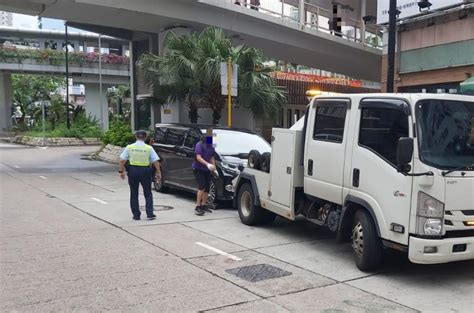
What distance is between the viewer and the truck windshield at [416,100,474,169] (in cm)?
570

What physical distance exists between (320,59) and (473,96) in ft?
68.3

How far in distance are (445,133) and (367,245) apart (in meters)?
1.59

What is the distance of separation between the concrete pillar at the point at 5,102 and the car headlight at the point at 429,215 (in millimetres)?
49574

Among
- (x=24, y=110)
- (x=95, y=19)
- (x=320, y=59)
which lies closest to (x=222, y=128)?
(x=95, y=19)

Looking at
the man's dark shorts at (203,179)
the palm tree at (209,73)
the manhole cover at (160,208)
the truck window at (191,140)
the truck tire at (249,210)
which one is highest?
the palm tree at (209,73)

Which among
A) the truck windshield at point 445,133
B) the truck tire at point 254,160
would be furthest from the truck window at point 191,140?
the truck windshield at point 445,133

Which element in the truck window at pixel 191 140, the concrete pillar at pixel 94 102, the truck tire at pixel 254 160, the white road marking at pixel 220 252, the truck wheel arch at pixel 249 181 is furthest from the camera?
the concrete pillar at pixel 94 102

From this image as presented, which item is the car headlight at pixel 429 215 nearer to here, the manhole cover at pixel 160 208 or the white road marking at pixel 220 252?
the white road marking at pixel 220 252

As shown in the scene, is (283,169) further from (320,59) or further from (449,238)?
(320,59)

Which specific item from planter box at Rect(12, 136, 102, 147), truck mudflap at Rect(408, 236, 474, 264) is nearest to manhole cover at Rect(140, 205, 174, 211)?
truck mudflap at Rect(408, 236, 474, 264)

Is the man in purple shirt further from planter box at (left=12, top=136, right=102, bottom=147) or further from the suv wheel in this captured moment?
planter box at (left=12, top=136, right=102, bottom=147)

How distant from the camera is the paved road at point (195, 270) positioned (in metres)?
5.24

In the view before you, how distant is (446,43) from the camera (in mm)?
14945

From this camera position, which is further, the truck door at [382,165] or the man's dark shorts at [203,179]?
the man's dark shorts at [203,179]
